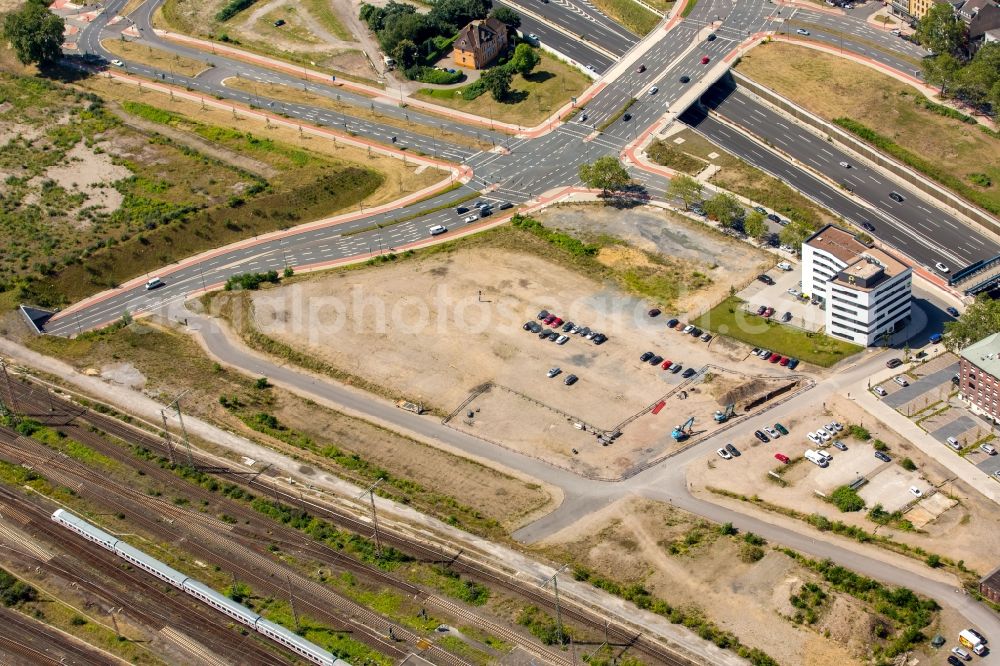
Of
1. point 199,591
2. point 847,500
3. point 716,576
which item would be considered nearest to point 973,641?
point 847,500

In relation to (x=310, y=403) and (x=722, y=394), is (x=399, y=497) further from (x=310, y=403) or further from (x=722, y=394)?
(x=722, y=394)

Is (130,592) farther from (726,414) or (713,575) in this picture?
(726,414)

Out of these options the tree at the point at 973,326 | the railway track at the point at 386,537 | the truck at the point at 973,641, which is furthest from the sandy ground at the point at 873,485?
the railway track at the point at 386,537

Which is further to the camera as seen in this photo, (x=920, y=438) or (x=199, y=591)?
(x=920, y=438)

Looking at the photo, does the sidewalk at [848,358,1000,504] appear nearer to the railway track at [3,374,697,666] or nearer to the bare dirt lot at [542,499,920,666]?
the bare dirt lot at [542,499,920,666]

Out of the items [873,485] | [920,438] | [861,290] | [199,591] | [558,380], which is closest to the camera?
[199,591]

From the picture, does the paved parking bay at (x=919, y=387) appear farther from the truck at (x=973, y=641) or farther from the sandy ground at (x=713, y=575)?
the truck at (x=973, y=641)

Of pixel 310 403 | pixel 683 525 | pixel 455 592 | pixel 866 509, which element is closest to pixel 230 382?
pixel 310 403
